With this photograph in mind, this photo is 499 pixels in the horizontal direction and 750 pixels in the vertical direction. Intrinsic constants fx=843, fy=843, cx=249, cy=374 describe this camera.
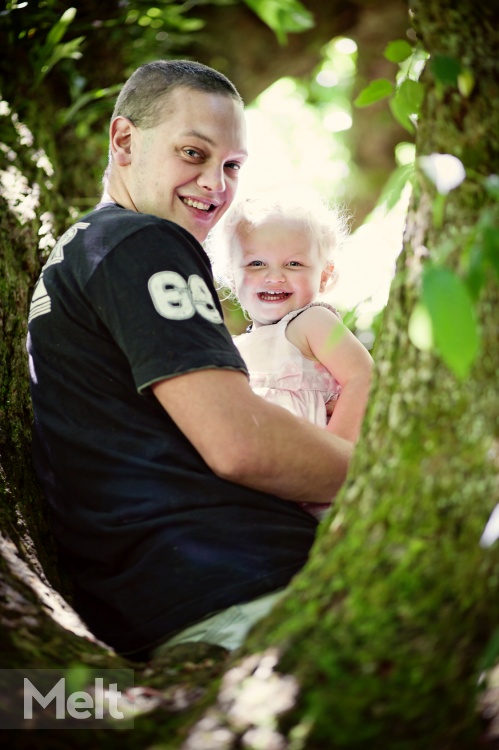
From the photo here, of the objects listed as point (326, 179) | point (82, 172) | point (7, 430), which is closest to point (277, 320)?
point (7, 430)

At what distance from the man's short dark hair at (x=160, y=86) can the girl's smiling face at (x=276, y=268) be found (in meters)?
0.49

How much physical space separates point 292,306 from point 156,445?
3.53 feet

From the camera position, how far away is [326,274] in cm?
320

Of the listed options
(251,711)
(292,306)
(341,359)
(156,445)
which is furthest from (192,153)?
(251,711)

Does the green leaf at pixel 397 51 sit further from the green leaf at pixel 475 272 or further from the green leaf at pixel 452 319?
the green leaf at pixel 452 319

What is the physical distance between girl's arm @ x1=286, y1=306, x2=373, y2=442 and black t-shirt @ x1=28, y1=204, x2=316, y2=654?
470 mm

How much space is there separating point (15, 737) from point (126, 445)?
799mm

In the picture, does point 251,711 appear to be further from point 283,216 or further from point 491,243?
point 283,216

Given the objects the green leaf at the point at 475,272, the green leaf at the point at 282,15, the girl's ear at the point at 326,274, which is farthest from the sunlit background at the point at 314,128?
the green leaf at the point at 475,272

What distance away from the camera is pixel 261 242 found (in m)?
2.95

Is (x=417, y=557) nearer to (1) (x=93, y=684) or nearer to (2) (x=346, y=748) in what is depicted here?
(2) (x=346, y=748)

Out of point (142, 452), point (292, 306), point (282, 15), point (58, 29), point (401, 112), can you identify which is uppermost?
point (282, 15)

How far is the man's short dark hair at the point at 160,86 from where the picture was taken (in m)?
2.56

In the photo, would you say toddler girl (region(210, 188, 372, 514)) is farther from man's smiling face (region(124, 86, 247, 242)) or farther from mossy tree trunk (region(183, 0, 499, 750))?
mossy tree trunk (region(183, 0, 499, 750))
